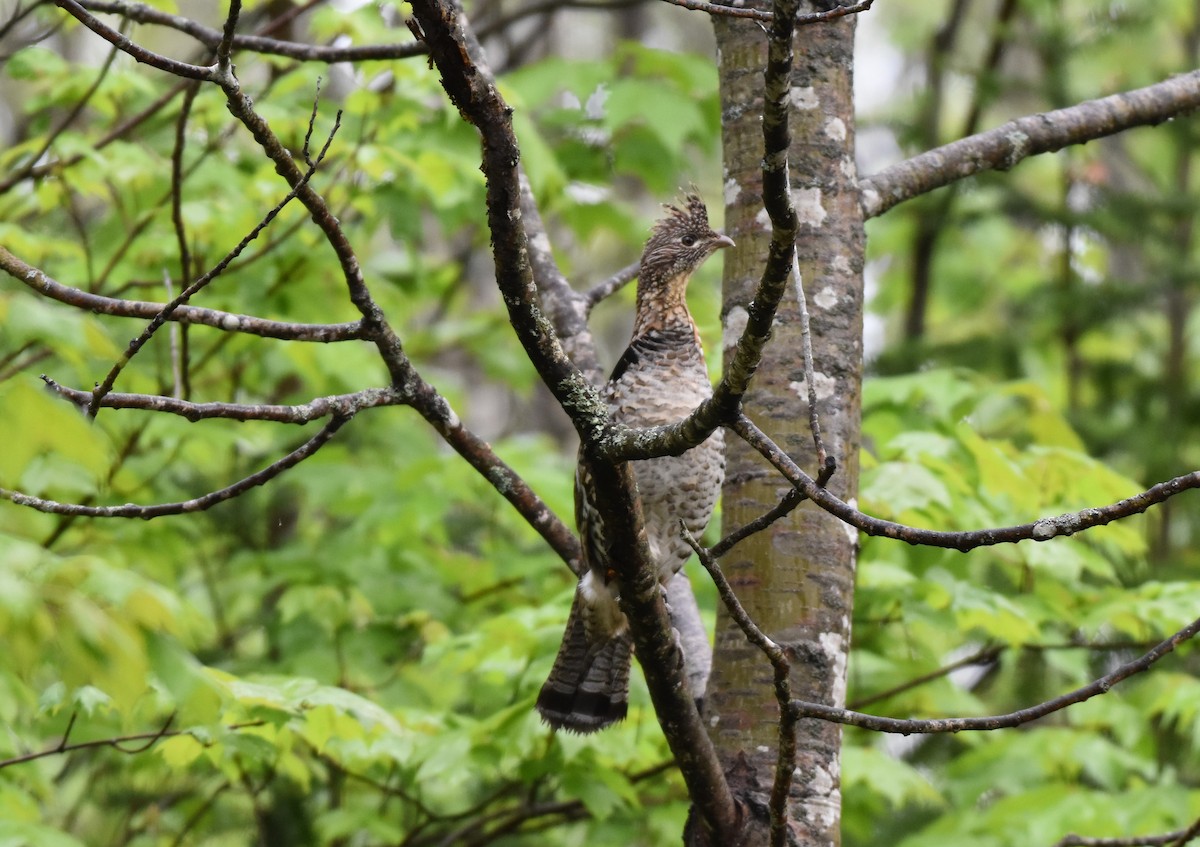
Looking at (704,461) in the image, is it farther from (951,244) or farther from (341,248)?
(951,244)

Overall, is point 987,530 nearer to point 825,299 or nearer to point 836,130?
point 825,299

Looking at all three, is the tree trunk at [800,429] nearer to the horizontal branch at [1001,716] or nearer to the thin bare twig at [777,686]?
the thin bare twig at [777,686]

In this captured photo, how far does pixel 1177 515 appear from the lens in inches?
304

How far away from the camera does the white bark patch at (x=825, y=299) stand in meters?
3.07

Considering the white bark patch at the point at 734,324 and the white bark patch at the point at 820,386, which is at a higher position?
the white bark patch at the point at 734,324

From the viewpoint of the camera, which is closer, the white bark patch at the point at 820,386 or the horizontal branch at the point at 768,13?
the horizontal branch at the point at 768,13

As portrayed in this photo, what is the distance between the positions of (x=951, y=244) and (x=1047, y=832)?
19.1ft

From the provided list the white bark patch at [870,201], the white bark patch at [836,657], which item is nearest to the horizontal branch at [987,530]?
the white bark patch at [836,657]

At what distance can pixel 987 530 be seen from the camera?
2.14 m

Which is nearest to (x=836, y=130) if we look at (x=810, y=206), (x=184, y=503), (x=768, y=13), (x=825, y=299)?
(x=810, y=206)

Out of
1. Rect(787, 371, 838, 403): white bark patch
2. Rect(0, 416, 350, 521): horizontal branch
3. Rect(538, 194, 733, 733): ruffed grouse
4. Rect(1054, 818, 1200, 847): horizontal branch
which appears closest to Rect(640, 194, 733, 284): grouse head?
Rect(538, 194, 733, 733): ruffed grouse

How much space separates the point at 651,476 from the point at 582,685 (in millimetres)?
676

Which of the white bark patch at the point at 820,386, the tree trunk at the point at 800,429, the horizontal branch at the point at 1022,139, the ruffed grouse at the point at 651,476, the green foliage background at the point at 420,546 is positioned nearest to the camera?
the tree trunk at the point at 800,429

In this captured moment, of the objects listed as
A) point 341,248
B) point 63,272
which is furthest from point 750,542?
point 63,272
